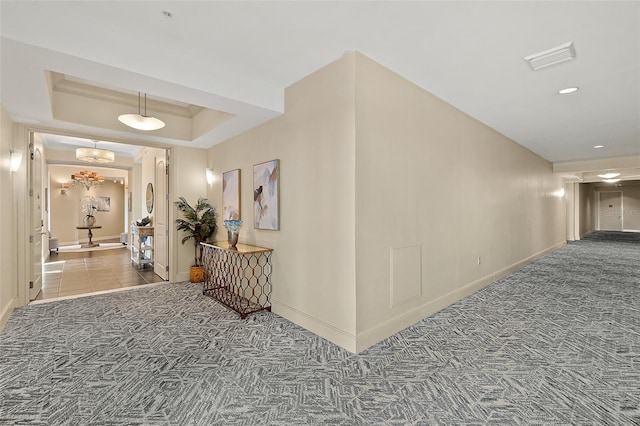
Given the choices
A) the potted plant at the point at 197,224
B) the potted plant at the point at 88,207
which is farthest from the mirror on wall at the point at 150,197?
the potted plant at the point at 88,207

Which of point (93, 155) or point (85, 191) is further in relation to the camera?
point (85, 191)

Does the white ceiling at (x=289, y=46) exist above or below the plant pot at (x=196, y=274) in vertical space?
above

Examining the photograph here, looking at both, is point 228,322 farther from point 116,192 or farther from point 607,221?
point 607,221

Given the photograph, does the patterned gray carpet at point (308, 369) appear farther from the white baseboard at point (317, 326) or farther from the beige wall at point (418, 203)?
the beige wall at point (418, 203)

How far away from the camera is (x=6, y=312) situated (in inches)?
146

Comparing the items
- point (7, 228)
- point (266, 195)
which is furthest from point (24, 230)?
point (266, 195)

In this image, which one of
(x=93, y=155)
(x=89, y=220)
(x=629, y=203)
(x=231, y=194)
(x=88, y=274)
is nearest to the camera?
(x=231, y=194)

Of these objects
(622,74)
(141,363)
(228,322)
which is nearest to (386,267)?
(228,322)

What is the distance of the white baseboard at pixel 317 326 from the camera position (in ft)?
9.47

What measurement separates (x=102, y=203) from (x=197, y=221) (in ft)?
33.2

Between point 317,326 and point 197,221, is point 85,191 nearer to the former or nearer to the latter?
point 197,221

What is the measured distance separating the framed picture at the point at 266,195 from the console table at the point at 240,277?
1.22ft

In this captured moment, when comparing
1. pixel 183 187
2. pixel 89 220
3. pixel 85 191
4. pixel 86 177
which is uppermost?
pixel 86 177

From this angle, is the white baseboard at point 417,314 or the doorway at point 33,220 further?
the doorway at point 33,220
